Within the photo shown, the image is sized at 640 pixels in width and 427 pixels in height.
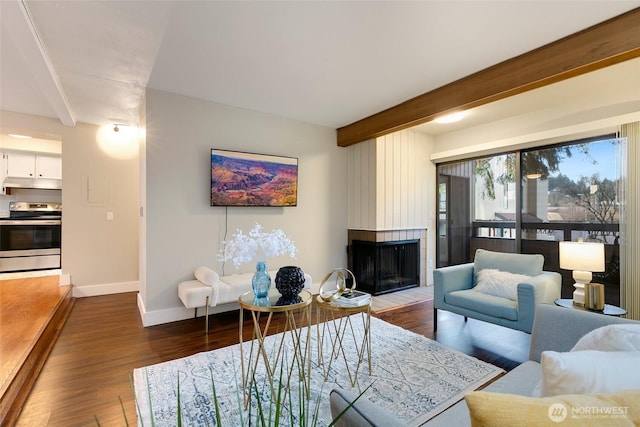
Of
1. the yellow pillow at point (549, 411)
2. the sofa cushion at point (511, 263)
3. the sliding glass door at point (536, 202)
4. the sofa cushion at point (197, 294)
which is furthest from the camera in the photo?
the sliding glass door at point (536, 202)

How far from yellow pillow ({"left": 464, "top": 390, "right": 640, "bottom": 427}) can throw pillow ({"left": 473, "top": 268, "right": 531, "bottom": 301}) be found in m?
2.35

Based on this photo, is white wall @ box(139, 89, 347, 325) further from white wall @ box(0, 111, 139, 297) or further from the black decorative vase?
the black decorative vase

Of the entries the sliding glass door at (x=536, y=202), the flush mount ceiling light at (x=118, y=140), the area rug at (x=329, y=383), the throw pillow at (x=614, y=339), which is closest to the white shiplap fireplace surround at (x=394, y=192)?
the sliding glass door at (x=536, y=202)

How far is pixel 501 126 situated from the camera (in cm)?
427

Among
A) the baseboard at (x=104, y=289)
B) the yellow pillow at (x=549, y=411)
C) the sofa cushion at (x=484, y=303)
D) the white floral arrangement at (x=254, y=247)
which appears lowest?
the baseboard at (x=104, y=289)

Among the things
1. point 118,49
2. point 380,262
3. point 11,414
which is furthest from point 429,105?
point 11,414

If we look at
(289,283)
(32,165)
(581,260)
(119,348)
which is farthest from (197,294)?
(32,165)

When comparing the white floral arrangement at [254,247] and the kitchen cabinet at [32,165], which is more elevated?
the kitchen cabinet at [32,165]

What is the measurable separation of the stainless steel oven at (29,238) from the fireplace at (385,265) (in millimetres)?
5424

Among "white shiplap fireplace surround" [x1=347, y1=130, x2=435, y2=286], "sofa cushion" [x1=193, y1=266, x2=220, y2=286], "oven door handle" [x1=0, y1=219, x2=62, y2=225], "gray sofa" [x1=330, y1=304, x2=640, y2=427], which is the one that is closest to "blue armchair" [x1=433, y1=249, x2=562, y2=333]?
"gray sofa" [x1=330, y1=304, x2=640, y2=427]

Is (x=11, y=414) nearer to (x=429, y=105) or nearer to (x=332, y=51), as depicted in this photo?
(x=332, y=51)

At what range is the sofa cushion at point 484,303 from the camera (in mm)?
2619

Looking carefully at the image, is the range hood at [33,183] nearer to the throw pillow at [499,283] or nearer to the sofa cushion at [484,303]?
the sofa cushion at [484,303]

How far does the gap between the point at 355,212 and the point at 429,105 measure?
6.70ft
